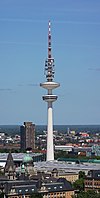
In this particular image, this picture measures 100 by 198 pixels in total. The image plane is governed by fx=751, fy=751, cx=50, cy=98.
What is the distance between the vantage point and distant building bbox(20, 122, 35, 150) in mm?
153137

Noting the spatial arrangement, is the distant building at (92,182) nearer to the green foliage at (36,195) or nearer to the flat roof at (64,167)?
the green foliage at (36,195)

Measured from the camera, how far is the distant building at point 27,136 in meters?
153

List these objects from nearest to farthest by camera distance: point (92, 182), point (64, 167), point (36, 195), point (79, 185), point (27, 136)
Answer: point (36, 195) < point (79, 185) < point (92, 182) < point (64, 167) < point (27, 136)

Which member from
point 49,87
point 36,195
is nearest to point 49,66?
point 49,87

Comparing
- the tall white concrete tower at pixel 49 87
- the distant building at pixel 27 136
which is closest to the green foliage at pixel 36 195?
the tall white concrete tower at pixel 49 87

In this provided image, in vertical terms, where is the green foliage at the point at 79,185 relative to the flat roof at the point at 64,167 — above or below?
below

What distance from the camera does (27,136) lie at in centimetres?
15512

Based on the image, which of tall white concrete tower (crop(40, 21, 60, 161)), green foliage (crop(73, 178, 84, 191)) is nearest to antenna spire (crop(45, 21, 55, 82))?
tall white concrete tower (crop(40, 21, 60, 161))

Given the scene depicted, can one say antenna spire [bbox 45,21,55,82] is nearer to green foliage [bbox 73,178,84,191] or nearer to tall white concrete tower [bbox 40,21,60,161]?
tall white concrete tower [bbox 40,21,60,161]

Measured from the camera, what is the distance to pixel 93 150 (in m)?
143

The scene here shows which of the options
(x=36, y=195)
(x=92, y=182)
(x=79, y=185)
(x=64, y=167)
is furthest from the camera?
(x=64, y=167)

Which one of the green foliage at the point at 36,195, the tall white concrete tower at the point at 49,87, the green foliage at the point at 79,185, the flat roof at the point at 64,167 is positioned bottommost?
the green foliage at the point at 36,195

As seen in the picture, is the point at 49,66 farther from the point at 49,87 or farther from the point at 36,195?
the point at 36,195

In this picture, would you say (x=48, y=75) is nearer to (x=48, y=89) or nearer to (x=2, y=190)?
(x=48, y=89)
